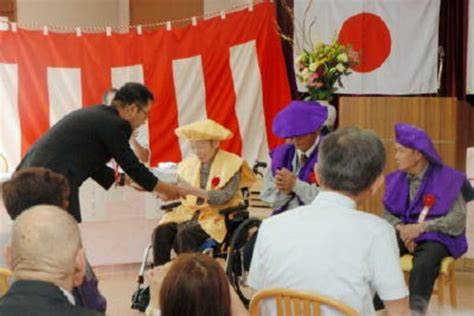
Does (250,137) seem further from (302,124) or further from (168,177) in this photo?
(302,124)

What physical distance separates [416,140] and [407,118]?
126 centimetres

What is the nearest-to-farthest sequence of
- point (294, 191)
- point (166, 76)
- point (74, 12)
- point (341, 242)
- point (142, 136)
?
point (341, 242), point (294, 191), point (142, 136), point (166, 76), point (74, 12)

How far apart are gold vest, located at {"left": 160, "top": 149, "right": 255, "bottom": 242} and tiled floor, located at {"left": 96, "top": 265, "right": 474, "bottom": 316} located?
568mm

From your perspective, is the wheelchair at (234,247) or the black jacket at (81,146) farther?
the wheelchair at (234,247)

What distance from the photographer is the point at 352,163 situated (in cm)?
200

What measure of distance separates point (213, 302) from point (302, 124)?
7.19 feet

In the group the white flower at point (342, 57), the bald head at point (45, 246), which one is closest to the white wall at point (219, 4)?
the white flower at point (342, 57)

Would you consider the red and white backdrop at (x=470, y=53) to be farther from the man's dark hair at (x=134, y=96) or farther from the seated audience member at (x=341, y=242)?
the seated audience member at (x=341, y=242)

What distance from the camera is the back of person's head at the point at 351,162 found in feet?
6.57

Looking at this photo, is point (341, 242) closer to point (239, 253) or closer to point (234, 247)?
point (234, 247)

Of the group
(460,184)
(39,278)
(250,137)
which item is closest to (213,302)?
(39,278)

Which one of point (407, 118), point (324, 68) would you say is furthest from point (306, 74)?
point (407, 118)

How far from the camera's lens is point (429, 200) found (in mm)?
3709

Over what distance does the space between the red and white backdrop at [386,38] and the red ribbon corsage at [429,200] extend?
7.98 feet
